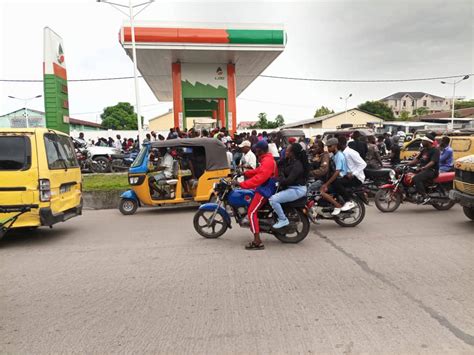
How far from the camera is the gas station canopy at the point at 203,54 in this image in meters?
17.7

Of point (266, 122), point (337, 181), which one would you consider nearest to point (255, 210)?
point (337, 181)

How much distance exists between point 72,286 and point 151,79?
24.3m

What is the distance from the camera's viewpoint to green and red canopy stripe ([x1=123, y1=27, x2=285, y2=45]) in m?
17.6

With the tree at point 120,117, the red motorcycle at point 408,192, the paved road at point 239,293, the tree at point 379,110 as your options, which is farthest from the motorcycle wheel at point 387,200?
the tree at point 120,117

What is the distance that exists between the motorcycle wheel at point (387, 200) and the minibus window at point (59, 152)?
6675 mm

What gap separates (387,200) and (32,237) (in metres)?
7.52

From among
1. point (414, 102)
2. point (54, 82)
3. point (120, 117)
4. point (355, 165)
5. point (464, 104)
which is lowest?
point (355, 165)

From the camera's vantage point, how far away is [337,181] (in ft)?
23.6

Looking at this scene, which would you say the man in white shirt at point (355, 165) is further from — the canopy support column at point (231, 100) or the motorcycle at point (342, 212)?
the canopy support column at point (231, 100)

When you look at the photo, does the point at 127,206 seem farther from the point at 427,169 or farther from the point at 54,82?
the point at 54,82

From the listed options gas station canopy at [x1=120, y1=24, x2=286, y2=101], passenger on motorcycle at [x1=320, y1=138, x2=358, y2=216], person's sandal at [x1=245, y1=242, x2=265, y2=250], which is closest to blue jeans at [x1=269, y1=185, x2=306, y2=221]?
person's sandal at [x1=245, y1=242, x2=265, y2=250]

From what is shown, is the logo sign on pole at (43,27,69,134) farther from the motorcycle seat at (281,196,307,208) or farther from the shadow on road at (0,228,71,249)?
the motorcycle seat at (281,196,307,208)

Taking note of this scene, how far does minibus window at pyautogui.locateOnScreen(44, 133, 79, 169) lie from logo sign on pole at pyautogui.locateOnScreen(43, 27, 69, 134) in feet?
31.0

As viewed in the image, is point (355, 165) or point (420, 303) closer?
point (420, 303)
